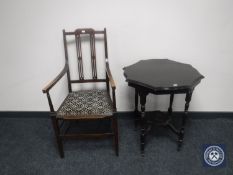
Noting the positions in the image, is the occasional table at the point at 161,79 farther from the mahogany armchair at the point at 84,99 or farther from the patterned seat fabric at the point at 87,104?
the patterned seat fabric at the point at 87,104

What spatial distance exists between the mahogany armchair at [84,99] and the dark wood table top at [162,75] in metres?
0.20

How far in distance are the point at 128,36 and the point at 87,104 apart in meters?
0.76

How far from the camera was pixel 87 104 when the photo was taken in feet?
5.87

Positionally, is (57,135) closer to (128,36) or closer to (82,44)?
(82,44)

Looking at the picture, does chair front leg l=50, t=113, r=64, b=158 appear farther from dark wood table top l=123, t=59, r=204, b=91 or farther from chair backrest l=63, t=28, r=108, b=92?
dark wood table top l=123, t=59, r=204, b=91

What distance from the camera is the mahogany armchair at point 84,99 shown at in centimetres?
166

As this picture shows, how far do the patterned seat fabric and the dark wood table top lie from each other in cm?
31

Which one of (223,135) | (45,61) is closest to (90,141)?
(45,61)

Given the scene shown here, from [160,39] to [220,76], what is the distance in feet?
2.40

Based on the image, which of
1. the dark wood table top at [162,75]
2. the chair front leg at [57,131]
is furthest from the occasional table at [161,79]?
the chair front leg at [57,131]

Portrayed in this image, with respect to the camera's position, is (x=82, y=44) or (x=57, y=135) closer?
(x=57, y=135)

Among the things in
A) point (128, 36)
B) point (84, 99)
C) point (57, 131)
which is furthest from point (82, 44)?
point (57, 131)

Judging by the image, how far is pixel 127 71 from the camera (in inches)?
69.4

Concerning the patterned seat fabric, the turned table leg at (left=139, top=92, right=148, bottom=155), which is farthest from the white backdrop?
the turned table leg at (left=139, top=92, right=148, bottom=155)
